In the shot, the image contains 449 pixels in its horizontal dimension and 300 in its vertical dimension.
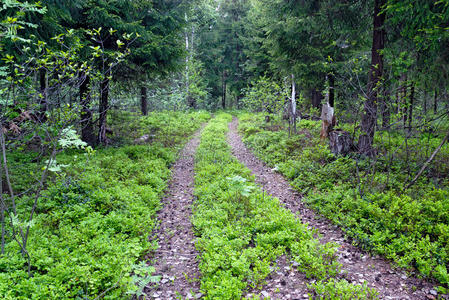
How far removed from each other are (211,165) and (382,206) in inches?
218

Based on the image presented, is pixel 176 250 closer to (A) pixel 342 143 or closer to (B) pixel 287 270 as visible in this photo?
(B) pixel 287 270

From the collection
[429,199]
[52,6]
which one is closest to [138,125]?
[52,6]

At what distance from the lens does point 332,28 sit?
9609 millimetres

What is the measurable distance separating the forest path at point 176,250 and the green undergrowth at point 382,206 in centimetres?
315

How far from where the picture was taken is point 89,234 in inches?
183

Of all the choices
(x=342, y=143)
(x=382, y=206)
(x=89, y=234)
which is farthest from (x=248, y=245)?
(x=342, y=143)

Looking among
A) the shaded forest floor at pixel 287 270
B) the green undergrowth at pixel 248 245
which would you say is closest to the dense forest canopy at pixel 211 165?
the green undergrowth at pixel 248 245

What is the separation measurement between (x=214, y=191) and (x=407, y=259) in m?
4.54

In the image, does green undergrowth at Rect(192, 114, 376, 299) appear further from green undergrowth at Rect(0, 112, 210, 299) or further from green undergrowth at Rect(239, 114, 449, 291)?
green undergrowth at Rect(0, 112, 210, 299)

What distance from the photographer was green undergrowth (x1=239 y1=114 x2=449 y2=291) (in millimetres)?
4180

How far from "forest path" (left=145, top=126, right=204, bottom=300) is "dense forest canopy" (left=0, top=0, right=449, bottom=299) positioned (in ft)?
0.78

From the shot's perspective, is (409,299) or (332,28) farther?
(332,28)

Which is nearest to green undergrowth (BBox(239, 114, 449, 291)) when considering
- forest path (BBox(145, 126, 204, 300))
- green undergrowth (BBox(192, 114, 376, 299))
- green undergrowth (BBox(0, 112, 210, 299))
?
green undergrowth (BBox(192, 114, 376, 299))

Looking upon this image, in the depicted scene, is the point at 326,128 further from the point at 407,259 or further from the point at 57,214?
the point at 57,214
